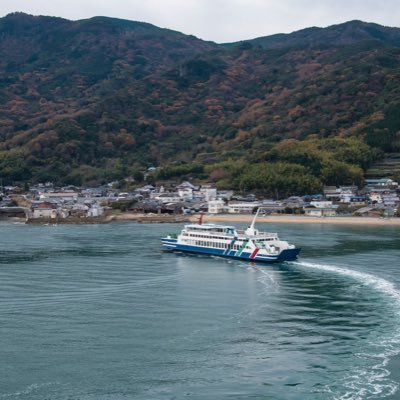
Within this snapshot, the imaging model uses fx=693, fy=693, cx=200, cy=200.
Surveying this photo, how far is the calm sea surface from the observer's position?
2212 cm

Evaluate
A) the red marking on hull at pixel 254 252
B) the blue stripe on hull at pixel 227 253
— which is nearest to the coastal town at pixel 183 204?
the blue stripe on hull at pixel 227 253

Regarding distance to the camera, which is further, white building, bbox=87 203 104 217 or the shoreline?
white building, bbox=87 203 104 217

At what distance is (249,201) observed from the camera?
96812 millimetres

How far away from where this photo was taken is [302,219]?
83.9 metres

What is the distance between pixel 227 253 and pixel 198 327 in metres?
22.0

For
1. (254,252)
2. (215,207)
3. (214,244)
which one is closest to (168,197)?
(215,207)

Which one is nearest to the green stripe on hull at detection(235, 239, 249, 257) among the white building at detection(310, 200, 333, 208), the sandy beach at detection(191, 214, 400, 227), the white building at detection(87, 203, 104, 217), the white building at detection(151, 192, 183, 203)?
the sandy beach at detection(191, 214, 400, 227)

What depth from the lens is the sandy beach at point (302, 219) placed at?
80.1 m

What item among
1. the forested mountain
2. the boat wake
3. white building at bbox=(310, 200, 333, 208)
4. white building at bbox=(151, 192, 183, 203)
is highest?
the forested mountain

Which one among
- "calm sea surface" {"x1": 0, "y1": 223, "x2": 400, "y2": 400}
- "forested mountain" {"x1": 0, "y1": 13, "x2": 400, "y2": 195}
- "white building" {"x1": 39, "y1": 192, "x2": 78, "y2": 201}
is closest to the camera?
"calm sea surface" {"x1": 0, "y1": 223, "x2": 400, "y2": 400}

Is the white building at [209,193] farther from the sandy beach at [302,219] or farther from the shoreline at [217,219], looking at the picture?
the sandy beach at [302,219]

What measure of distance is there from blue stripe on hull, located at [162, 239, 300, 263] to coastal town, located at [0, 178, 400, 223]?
97.7ft

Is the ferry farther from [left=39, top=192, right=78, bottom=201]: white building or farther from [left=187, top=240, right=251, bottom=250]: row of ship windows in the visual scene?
[left=39, top=192, right=78, bottom=201]: white building

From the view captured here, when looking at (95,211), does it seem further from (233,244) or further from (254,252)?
(254,252)
